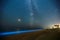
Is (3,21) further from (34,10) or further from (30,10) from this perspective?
(34,10)

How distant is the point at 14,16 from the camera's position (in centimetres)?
350

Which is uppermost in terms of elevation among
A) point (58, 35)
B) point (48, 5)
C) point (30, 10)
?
point (48, 5)

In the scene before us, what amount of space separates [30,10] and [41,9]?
0.79 meters

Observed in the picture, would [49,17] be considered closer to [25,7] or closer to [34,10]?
[34,10]

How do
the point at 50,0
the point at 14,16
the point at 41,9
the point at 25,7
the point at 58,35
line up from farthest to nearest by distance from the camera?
the point at 50,0
the point at 41,9
the point at 25,7
the point at 14,16
the point at 58,35

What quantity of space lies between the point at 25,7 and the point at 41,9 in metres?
1.01

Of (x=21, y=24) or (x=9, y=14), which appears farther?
(x=21, y=24)

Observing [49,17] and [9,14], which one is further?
[49,17]

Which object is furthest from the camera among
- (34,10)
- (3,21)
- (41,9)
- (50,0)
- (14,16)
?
(50,0)

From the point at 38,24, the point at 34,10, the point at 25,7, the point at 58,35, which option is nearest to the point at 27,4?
the point at 25,7

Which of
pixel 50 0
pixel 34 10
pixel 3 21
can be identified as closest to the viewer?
pixel 3 21

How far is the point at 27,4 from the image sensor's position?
152 inches

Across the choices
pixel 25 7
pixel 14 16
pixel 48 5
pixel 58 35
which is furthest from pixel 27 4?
pixel 58 35

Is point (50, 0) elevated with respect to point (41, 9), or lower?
elevated
